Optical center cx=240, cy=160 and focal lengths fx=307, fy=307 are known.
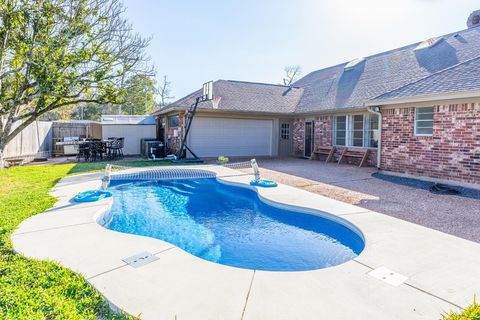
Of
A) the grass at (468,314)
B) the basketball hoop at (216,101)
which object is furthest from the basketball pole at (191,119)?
the grass at (468,314)

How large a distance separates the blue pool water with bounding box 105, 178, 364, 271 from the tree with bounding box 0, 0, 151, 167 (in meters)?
6.41

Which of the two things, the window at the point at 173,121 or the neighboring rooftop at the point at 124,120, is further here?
the neighboring rooftop at the point at 124,120

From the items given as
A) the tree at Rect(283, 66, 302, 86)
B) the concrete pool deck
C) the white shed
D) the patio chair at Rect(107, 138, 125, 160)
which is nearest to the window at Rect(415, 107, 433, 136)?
the concrete pool deck

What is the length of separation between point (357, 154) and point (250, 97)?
709 centimetres

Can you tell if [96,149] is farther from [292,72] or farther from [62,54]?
[292,72]

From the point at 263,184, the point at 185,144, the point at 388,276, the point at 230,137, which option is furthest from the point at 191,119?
the point at 388,276

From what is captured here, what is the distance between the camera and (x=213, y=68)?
24688 millimetres

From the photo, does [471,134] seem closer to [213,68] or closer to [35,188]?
[35,188]

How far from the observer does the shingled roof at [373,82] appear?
9516mm

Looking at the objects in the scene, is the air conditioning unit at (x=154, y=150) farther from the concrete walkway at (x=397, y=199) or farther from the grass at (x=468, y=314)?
the grass at (x=468, y=314)

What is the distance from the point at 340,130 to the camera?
570 inches

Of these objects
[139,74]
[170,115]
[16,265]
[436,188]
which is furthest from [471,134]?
[170,115]

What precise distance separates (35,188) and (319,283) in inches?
317

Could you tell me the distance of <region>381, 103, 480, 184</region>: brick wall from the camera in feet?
25.9
